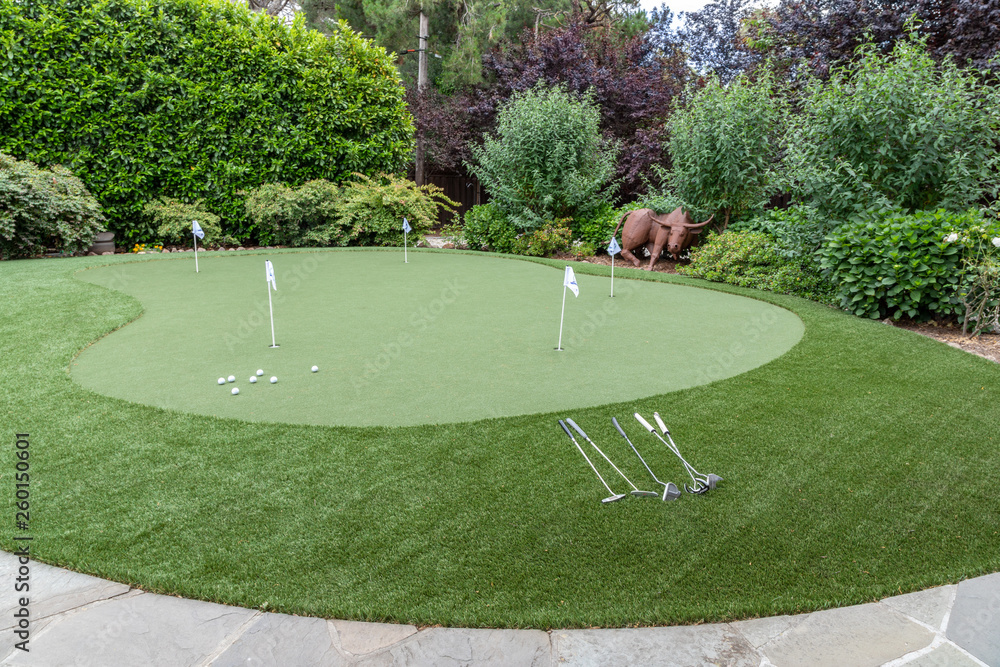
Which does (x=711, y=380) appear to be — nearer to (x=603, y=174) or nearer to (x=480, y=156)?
(x=603, y=174)

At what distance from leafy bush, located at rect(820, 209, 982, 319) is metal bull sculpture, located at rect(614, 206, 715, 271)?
3.03m

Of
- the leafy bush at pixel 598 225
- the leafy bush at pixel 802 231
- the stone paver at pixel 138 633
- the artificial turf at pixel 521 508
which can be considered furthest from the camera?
the leafy bush at pixel 598 225

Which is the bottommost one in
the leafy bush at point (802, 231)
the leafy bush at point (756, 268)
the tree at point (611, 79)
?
the leafy bush at point (756, 268)

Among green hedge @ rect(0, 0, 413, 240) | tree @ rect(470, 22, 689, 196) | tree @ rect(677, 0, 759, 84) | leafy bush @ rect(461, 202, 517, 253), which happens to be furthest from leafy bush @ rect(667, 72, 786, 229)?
tree @ rect(677, 0, 759, 84)

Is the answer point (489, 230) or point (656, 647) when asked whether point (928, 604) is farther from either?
point (489, 230)

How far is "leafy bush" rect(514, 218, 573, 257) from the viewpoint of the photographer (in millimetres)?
10789

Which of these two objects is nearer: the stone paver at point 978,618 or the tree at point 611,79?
the stone paver at point 978,618

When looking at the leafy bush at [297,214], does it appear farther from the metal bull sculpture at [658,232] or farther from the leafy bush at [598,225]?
the metal bull sculpture at [658,232]

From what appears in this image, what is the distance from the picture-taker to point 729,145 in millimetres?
8609

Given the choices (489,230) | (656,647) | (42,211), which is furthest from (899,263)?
(42,211)

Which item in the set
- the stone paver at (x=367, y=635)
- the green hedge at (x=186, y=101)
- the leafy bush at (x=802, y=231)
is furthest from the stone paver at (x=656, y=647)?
the green hedge at (x=186, y=101)

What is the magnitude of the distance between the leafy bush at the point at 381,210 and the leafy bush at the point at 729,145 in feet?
14.4

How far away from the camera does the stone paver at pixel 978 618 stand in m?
1.73

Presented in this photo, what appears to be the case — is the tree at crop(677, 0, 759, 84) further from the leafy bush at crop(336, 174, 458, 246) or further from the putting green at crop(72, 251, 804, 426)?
the putting green at crop(72, 251, 804, 426)
